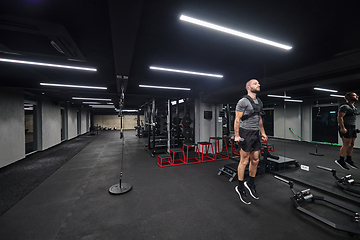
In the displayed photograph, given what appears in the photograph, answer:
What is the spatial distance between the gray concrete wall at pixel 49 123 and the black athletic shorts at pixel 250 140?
7088 millimetres

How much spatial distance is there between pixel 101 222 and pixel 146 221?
A: 539 mm

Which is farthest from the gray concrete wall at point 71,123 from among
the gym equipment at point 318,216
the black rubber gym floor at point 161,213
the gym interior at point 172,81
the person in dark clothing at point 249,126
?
the gym equipment at point 318,216

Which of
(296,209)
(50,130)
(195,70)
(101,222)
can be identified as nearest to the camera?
(101,222)

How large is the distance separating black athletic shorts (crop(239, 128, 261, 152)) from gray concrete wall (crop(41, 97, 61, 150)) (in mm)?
7088

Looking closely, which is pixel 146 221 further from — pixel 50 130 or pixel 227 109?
pixel 50 130

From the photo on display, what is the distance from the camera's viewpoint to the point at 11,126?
150 inches

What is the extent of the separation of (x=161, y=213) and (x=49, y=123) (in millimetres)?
6792

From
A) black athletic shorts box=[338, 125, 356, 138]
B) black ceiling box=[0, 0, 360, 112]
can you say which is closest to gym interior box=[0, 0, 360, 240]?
black ceiling box=[0, 0, 360, 112]

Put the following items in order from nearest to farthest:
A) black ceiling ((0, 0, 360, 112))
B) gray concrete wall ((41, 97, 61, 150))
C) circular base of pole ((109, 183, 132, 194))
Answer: black ceiling ((0, 0, 360, 112))
circular base of pole ((109, 183, 132, 194))
gray concrete wall ((41, 97, 61, 150))

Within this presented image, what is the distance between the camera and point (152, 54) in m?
2.37

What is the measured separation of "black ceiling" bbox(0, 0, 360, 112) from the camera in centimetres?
137

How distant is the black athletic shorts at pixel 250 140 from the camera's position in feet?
6.17

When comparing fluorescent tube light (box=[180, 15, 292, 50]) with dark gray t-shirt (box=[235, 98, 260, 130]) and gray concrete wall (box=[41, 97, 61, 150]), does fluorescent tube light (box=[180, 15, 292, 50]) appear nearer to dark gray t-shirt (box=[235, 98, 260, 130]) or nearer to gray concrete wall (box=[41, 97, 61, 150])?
dark gray t-shirt (box=[235, 98, 260, 130])

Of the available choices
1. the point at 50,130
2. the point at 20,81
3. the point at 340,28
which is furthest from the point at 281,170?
the point at 50,130
